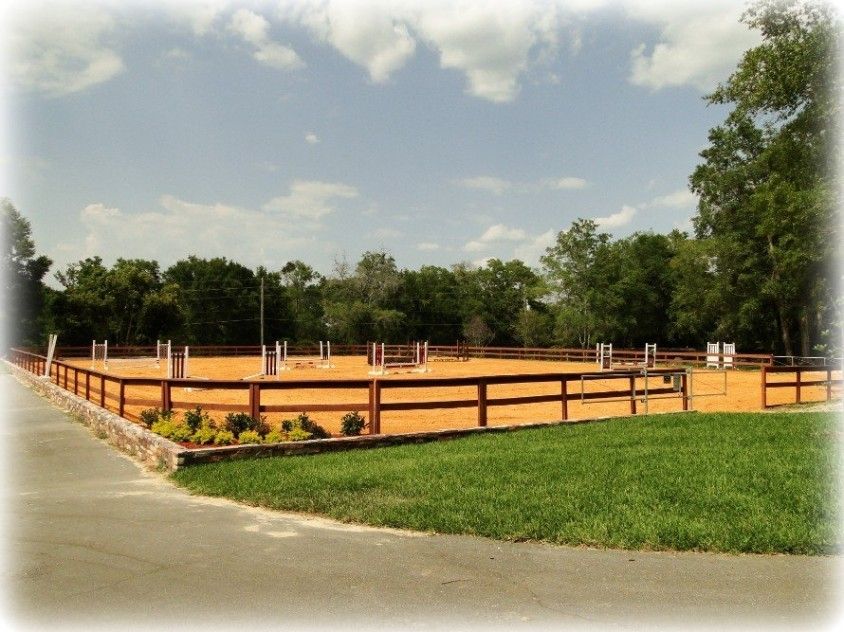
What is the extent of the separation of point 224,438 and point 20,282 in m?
59.3

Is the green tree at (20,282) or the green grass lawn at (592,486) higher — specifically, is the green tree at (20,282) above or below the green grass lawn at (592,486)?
above

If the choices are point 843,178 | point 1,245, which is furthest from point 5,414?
point 1,245

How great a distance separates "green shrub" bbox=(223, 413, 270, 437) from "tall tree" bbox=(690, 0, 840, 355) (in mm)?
9308

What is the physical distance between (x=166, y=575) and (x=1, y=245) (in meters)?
62.2

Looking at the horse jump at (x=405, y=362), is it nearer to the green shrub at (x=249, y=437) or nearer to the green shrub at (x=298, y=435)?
the green shrub at (x=298, y=435)

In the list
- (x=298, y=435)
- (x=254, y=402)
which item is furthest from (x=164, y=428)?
(x=298, y=435)

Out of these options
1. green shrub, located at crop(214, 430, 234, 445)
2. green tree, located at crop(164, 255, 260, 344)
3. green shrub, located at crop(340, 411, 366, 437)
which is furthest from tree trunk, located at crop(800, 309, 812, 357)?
green tree, located at crop(164, 255, 260, 344)

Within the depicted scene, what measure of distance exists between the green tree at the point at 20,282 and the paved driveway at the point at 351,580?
59901 mm

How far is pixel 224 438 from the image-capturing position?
10867 mm

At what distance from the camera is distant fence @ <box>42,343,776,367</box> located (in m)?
43.1

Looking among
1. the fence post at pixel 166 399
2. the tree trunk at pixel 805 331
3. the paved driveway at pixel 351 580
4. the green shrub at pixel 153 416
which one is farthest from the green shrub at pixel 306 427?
the tree trunk at pixel 805 331

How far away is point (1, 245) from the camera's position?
56969 millimetres

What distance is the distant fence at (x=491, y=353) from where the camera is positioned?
43075 millimetres

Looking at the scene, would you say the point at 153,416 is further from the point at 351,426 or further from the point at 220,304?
the point at 220,304
